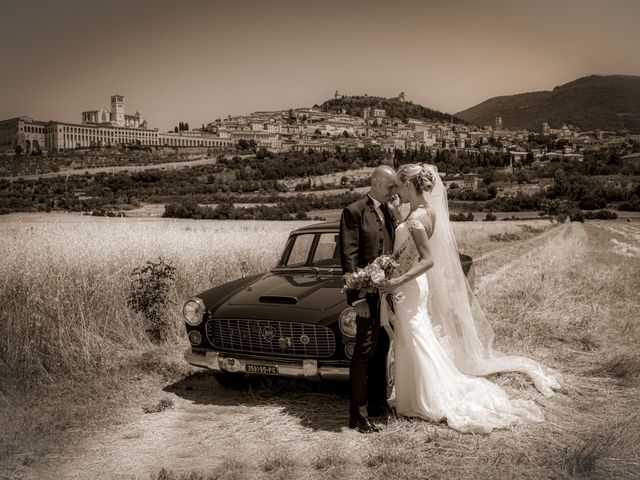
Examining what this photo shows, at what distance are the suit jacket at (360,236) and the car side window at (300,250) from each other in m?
2.07

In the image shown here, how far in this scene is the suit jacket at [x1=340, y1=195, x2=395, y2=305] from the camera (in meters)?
4.62

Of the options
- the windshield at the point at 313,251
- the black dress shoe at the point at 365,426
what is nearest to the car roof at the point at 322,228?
the windshield at the point at 313,251

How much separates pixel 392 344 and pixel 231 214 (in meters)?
42.1

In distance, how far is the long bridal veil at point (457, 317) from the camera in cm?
511

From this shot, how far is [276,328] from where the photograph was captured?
5.46 meters

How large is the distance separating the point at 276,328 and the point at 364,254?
1284mm

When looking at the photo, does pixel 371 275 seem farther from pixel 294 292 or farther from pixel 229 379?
pixel 229 379

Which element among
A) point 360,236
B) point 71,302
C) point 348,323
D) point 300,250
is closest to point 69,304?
point 71,302

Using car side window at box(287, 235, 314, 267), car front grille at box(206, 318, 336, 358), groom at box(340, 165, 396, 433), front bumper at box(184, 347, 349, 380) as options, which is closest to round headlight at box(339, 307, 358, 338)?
car front grille at box(206, 318, 336, 358)

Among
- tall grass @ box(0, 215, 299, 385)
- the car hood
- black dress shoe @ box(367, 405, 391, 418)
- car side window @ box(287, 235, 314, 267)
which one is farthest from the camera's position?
car side window @ box(287, 235, 314, 267)

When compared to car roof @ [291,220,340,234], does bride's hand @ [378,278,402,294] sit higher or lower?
lower

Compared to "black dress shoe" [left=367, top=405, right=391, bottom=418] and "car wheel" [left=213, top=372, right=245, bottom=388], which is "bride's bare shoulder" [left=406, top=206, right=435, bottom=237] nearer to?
"black dress shoe" [left=367, top=405, right=391, bottom=418]

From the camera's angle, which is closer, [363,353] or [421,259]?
[421,259]

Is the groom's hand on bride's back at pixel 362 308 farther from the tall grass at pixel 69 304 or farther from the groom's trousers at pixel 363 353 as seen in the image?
the tall grass at pixel 69 304
